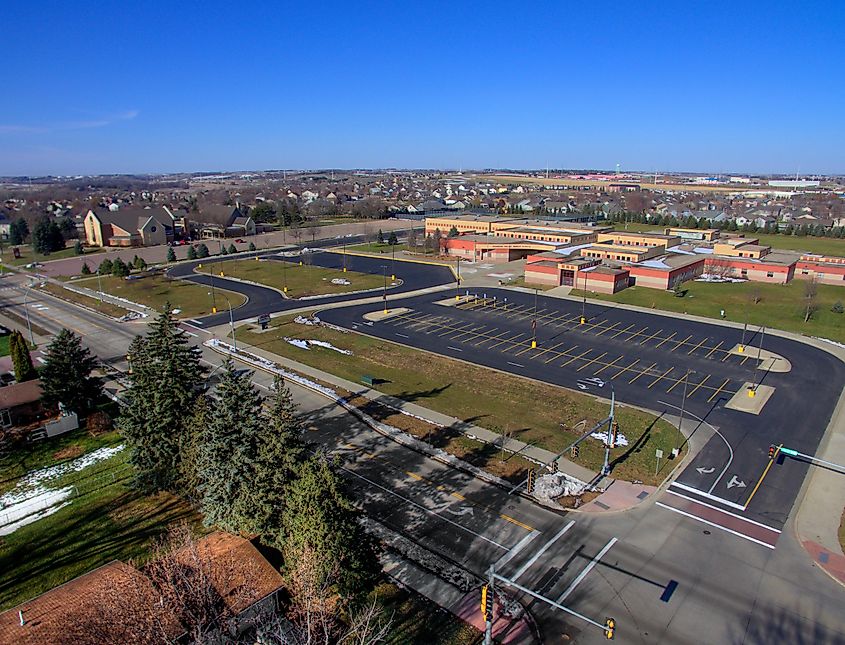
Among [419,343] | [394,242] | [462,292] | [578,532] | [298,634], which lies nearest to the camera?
[298,634]

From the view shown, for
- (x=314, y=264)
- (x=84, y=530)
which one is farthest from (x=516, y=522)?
(x=314, y=264)

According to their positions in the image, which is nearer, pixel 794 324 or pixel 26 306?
pixel 794 324

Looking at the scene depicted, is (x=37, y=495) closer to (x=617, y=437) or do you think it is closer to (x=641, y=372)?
(x=617, y=437)

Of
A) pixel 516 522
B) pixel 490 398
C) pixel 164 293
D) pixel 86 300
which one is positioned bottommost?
pixel 516 522

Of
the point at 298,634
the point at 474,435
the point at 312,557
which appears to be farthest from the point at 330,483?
the point at 474,435

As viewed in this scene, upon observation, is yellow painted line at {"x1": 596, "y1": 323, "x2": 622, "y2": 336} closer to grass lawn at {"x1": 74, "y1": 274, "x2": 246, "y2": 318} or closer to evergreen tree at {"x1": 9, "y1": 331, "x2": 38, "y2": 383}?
grass lawn at {"x1": 74, "y1": 274, "x2": 246, "y2": 318}

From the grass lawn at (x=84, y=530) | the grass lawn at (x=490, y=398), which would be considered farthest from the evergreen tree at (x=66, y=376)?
the grass lawn at (x=490, y=398)

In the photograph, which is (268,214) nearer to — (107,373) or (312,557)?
(107,373)
